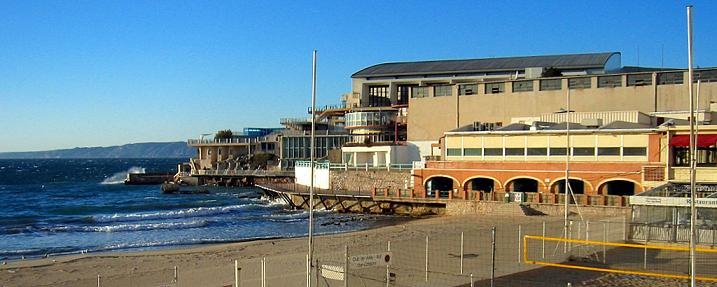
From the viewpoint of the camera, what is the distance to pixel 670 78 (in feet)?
210

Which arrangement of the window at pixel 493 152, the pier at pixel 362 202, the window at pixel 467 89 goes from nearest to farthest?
the window at pixel 493 152, the pier at pixel 362 202, the window at pixel 467 89

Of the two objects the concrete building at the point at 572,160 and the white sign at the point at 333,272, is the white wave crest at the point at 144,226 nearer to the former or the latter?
the concrete building at the point at 572,160

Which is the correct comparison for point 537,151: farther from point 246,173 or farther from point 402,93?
point 246,173

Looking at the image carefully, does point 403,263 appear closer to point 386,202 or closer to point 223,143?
point 386,202

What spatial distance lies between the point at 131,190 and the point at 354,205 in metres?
56.8

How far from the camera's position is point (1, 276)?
3136cm

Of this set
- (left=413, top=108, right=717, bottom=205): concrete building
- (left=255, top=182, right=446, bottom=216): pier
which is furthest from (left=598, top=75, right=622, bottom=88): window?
(left=255, top=182, right=446, bottom=216): pier

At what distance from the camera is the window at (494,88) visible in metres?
72.6

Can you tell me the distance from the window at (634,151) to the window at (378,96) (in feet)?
200

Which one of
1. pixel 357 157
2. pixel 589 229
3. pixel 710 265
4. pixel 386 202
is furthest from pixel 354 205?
pixel 710 265

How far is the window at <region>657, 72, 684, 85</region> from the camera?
63.4 meters

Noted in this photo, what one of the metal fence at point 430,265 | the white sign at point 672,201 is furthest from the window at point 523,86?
the white sign at point 672,201

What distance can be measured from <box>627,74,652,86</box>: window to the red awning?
65.9 feet

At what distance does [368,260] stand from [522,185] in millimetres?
38054
